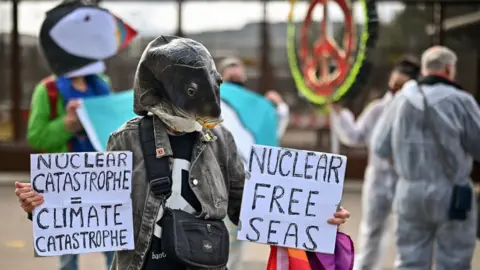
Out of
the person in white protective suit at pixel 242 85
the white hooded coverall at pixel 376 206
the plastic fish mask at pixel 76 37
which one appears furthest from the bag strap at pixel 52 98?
the white hooded coverall at pixel 376 206

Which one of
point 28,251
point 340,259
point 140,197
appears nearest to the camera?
point 140,197

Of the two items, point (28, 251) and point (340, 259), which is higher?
point (340, 259)

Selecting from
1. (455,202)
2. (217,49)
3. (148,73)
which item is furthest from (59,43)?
(217,49)

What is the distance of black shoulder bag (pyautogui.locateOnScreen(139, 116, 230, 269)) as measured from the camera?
8.91 ft

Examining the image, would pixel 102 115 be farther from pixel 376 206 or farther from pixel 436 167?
pixel 376 206

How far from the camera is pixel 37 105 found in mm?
4785

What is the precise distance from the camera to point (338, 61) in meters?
6.99

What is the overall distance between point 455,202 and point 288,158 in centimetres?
218

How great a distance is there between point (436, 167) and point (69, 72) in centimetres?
231

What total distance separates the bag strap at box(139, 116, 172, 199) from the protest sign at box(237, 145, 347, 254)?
0.31m

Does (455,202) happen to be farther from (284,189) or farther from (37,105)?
(37,105)

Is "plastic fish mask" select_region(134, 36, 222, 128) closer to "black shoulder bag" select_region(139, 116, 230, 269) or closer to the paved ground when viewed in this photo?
"black shoulder bag" select_region(139, 116, 230, 269)

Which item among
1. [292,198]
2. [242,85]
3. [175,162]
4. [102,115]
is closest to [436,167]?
[242,85]

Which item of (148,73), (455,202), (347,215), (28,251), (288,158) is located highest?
(148,73)
